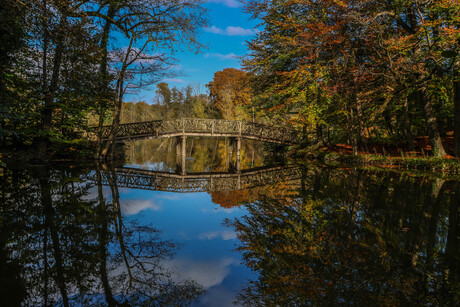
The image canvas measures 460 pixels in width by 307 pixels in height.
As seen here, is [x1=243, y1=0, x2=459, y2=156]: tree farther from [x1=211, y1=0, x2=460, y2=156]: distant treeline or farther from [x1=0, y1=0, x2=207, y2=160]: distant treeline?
[x1=0, y1=0, x2=207, y2=160]: distant treeline

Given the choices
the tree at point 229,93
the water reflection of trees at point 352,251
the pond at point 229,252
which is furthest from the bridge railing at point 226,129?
the water reflection of trees at point 352,251

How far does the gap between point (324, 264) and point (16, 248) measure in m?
3.40

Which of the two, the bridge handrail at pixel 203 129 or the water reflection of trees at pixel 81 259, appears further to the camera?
the bridge handrail at pixel 203 129

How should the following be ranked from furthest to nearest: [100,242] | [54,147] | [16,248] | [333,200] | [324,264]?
[54,147] → [333,200] → [100,242] → [16,248] → [324,264]

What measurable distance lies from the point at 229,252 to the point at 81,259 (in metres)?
1.62

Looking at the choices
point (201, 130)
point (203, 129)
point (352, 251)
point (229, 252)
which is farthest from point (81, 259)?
point (203, 129)

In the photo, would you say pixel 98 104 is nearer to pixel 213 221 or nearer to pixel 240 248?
pixel 213 221

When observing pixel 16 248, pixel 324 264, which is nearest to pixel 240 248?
pixel 324 264

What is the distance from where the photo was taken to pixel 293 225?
→ 3.76 metres

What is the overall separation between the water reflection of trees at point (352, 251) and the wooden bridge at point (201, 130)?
13.5 m

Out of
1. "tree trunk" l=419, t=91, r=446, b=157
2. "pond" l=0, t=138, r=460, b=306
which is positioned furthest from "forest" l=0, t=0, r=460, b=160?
"pond" l=0, t=138, r=460, b=306

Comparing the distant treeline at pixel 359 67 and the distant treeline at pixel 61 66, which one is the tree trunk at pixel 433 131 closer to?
the distant treeline at pixel 359 67

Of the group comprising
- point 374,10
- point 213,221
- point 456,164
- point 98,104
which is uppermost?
point 374,10

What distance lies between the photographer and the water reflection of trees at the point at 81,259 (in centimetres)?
201
